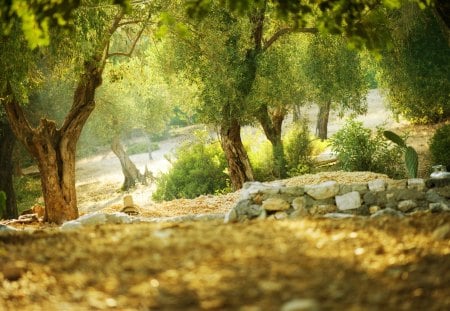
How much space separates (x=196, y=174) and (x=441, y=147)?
7838 mm

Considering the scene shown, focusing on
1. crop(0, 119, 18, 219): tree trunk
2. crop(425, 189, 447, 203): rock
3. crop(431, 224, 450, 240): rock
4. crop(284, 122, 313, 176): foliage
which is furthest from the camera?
crop(284, 122, 313, 176): foliage

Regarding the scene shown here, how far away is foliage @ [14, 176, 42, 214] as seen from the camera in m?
21.3

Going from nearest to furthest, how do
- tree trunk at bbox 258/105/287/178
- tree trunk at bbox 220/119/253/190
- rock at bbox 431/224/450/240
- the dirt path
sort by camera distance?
the dirt path, rock at bbox 431/224/450/240, tree trunk at bbox 220/119/253/190, tree trunk at bbox 258/105/287/178

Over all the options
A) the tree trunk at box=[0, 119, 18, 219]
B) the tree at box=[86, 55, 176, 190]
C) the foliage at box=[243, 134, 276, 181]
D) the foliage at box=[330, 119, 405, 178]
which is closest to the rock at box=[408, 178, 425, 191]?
the foliage at box=[330, 119, 405, 178]

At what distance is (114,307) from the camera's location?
2.96 m

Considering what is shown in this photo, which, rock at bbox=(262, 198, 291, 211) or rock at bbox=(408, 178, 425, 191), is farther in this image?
rock at bbox=(408, 178, 425, 191)

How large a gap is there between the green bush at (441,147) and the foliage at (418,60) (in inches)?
71.6

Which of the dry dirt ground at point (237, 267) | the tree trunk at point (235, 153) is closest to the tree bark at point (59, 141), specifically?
the tree trunk at point (235, 153)

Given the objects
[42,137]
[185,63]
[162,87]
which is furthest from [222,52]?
[162,87]

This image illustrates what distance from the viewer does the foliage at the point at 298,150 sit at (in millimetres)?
18234

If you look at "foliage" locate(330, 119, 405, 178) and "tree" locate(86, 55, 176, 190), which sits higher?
"tree" locate(86, 55, 176, 190)

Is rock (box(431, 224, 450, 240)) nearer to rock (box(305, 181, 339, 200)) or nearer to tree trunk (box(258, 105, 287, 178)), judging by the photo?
rock (box(305, 181, 339, 200))

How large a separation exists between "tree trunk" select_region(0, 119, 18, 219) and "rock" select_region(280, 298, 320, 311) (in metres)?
12.7

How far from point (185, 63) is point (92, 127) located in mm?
11038
